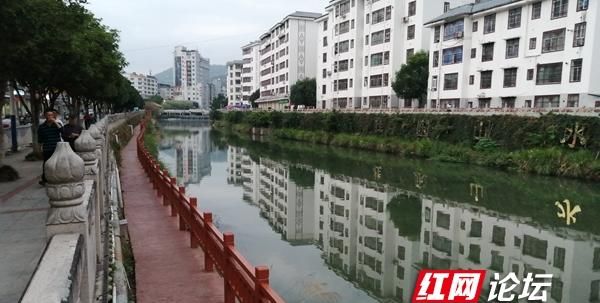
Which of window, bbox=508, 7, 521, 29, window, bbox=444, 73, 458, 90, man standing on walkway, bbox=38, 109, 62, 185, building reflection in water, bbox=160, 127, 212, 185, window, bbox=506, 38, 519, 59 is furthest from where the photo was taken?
window, bbox=444, 73, 458, 90

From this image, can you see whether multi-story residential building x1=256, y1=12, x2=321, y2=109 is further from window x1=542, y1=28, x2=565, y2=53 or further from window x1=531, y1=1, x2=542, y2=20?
window x1=542, y1=28, x2=565, y2=53

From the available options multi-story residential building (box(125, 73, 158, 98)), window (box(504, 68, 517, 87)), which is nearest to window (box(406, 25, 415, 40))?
window (box(504, 68, 517, 87))

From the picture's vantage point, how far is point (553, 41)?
2950 centimetres

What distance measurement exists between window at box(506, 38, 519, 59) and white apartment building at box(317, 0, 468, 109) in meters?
10.7

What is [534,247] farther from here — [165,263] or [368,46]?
[368,46]

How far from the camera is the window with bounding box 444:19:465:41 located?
119 feet

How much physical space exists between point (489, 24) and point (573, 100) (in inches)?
382

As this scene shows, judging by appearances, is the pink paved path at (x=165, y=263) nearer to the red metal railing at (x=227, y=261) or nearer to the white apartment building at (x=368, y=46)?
the red metal railing at (x=227, y=261)

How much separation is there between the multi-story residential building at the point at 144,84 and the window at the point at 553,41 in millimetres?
142513

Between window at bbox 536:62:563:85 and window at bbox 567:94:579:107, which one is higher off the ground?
window at bbox 536:62:563:85

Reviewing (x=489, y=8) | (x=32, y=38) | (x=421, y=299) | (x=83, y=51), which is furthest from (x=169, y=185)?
(x=489, y=8)

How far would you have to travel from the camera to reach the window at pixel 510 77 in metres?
32.3

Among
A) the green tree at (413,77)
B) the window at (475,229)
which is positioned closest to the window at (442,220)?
the window at (475,229)

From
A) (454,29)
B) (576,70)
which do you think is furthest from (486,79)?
(576,70)
